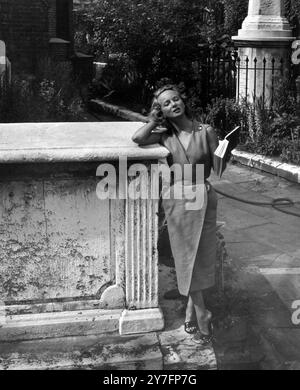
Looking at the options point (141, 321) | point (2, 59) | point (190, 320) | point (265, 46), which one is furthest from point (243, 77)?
point (141, 321)

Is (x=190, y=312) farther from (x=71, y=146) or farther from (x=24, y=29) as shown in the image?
(x=24, y=29)

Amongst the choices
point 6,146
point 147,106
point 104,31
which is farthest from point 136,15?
point 6,146

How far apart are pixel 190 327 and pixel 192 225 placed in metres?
0.63

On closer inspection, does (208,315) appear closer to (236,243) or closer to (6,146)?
(6,146)

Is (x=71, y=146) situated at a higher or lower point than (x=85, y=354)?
higher

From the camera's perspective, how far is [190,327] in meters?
3.35

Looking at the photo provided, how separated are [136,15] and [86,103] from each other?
9.86 ft

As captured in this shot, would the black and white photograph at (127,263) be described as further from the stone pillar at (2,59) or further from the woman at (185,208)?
the stone pillar at (2,59)

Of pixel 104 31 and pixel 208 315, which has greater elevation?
pixel 104 31

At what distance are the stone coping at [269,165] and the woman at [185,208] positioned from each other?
4279 mm

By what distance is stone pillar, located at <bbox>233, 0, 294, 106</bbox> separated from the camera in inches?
348

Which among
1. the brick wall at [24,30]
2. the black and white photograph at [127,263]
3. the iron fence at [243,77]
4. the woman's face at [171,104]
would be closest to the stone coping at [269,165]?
the iron fence at [243,77]

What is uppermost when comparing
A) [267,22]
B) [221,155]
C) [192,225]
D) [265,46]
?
[267,22]

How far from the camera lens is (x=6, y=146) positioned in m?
3.05
